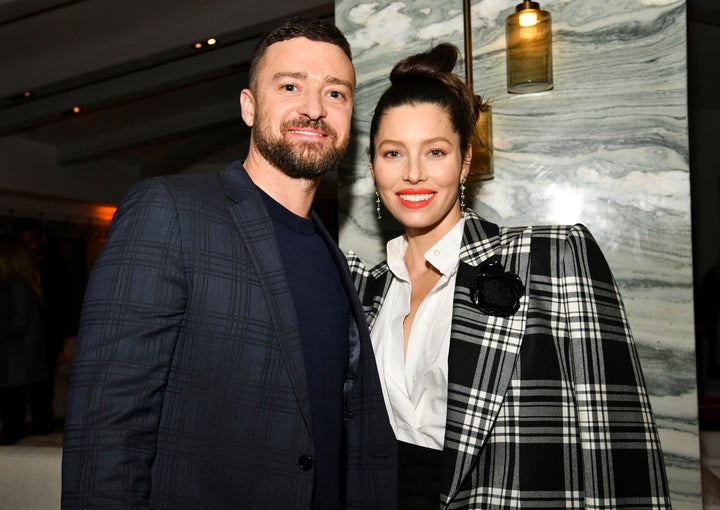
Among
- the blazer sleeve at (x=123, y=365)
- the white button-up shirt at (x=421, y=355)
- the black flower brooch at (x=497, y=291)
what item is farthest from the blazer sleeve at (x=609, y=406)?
the blazer sleeve at (x=123, y=365)

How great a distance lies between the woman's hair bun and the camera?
1854 mm

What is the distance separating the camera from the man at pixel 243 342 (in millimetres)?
1169

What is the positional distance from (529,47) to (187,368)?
1.47 m

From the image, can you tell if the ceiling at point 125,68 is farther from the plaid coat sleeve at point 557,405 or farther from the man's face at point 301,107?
the plaid coat sleeve at point 557,405

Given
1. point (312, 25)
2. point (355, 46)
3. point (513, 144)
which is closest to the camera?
point (312, 25)

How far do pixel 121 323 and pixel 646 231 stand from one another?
157 cm

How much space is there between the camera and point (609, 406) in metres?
1.44

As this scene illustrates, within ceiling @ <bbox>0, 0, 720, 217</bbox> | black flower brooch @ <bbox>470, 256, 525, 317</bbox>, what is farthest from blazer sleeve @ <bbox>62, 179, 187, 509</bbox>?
ceiling @ <bbox>0, 0, 720, 217</bbox>

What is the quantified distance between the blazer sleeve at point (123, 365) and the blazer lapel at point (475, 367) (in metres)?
0.67

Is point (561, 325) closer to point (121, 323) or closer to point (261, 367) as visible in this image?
point (261, 367)

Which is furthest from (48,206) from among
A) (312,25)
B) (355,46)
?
(312,25)

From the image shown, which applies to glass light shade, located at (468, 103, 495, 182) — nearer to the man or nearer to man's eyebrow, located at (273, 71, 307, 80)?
the man

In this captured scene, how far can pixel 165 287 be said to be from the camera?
122 cm

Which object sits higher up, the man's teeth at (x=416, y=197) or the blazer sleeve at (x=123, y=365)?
the man's teeth at (x=416, y=197)
